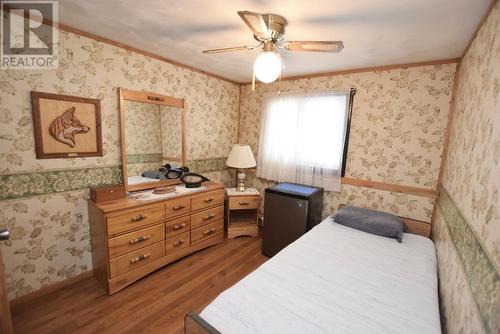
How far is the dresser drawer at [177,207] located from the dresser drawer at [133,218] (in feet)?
→ 0.22

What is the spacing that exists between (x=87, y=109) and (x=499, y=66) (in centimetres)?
285

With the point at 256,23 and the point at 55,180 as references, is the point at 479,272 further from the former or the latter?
the point at 55,180

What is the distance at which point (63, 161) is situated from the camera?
1.93m

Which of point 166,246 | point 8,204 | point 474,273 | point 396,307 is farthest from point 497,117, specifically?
point 8,204

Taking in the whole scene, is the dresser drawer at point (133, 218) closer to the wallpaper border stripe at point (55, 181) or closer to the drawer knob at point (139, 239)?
the drawer knob at point (139, 239)

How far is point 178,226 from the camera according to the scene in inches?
96.2

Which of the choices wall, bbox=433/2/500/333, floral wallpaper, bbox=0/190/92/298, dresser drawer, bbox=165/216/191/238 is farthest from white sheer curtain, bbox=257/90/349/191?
floral wallpaper, bbox=0/190/92/298

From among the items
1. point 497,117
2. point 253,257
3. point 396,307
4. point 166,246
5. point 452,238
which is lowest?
point 253,257

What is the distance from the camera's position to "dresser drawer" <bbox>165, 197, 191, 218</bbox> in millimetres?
2330

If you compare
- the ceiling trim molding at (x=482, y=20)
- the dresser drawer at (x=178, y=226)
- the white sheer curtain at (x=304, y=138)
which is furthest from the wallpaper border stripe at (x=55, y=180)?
the ceiling trim molding at (x=482, y=20)

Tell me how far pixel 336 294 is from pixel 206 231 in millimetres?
1839

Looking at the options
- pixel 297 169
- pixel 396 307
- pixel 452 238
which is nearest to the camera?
pixel 396 307

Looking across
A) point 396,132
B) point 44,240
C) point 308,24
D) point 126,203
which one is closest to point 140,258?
point 126,203

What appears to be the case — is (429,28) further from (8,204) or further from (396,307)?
(8,204)
